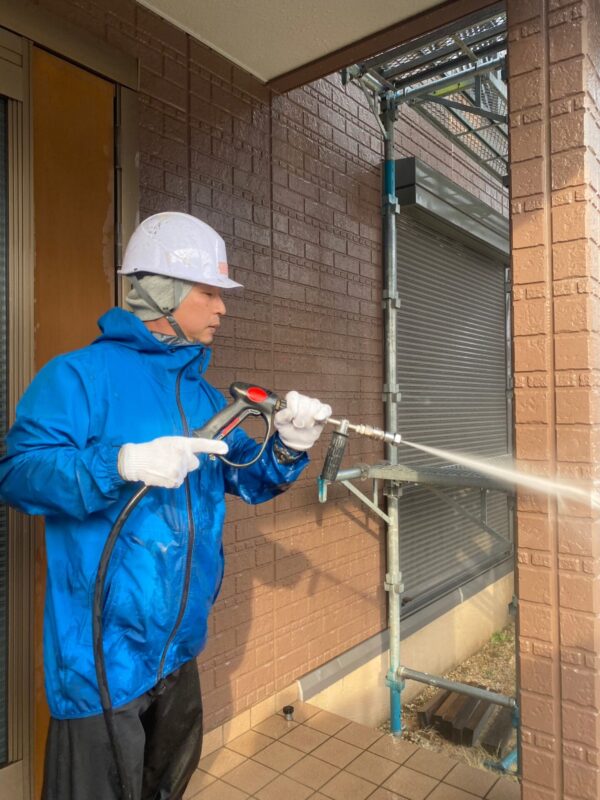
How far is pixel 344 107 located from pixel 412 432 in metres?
2.71

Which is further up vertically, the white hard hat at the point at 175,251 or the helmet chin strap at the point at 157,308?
the white hard hat at the point at 175,251

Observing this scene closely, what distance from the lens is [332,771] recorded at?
3.06 m

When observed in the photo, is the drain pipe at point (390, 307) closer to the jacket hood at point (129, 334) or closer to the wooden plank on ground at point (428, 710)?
the wooden plank on ground at point (428, 710)

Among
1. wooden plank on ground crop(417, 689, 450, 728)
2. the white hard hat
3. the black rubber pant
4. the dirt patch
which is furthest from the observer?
wooden plank on ground crop(417, 689, 450, 728)

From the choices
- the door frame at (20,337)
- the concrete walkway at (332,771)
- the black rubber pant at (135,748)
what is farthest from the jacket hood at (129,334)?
the concrete walkway at (332,771)

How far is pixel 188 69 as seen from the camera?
124 inches

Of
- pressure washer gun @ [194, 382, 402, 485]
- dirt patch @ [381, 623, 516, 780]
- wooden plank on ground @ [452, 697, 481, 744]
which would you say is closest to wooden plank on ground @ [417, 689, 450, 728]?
dirt patch @ [381, 623, 516, 780]

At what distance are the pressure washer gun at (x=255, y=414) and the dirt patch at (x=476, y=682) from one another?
283cm

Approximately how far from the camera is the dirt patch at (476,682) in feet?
14.7

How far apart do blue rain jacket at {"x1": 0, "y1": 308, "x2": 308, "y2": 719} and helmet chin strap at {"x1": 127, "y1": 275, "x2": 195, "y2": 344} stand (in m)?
0.08

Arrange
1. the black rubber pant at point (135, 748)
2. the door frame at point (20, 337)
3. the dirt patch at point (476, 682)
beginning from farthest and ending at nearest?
the dirt patch at point (476, 682)
the door frame at point (20, 337)
the black rubber pant at point (135, 748)

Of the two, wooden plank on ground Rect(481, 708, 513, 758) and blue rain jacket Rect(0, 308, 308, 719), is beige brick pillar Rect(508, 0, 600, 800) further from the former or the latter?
wooden plank on ground Rect(481, 708, 513, 758)

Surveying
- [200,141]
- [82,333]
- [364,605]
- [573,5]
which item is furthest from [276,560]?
[573,5]

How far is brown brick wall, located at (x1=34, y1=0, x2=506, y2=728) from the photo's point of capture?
3.10 meters
